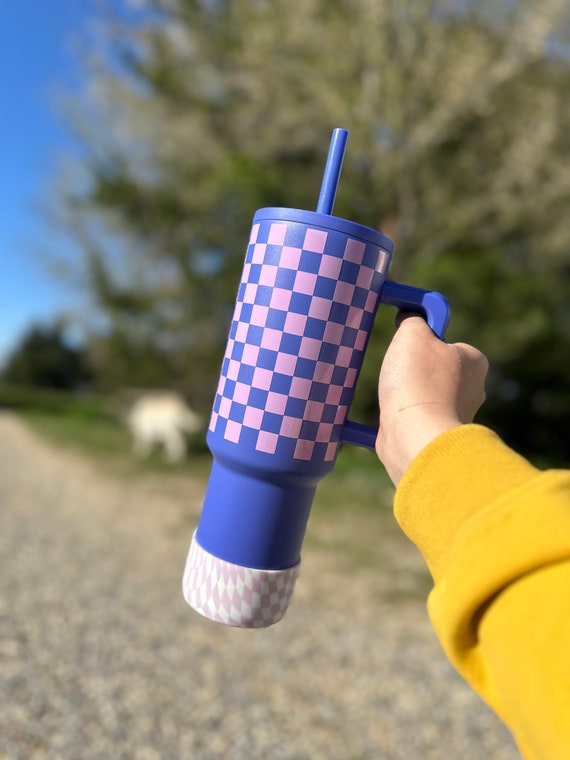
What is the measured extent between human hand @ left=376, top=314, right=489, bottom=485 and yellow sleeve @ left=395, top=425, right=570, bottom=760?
0.40ft

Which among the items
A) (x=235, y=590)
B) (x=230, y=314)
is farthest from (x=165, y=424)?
(x=235, y=590)

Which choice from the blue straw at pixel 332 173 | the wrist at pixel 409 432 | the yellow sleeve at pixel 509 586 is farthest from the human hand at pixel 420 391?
the blue straw at pixel 332 173

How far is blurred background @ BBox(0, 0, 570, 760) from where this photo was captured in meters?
3.30

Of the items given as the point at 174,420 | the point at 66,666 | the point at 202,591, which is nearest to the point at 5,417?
the point at 174,420

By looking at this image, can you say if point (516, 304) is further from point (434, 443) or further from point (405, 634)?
point (434, 443)

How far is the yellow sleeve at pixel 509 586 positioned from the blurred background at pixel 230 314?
103 inches

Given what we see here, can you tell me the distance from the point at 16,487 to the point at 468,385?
719cm

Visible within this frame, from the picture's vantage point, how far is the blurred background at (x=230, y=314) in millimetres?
3305

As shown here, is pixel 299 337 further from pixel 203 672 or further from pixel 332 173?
pixel 203 672

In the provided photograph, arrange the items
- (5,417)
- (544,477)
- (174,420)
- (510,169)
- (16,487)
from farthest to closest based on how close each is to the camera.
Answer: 1. (5,417)
2. (174,420)
3. (510,169)
4. (16,487)
5. (544,477)

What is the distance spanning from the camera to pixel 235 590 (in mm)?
1101

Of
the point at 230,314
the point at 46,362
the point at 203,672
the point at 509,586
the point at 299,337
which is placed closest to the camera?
the point at 509,586

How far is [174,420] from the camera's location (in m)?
Result: 9.13

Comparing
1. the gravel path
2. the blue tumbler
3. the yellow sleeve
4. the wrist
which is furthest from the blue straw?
the gravel path
